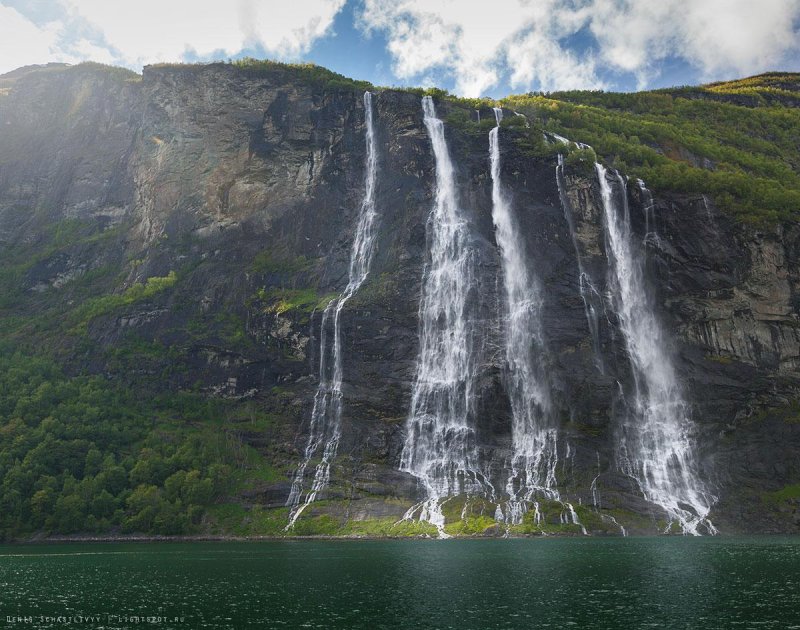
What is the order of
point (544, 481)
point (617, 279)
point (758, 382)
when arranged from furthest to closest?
point (617, 279)
point (758, 382)
point (544, 481)

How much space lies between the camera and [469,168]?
254 ft

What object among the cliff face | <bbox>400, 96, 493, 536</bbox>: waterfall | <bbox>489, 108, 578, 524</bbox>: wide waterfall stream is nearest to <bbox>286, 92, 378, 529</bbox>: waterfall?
the cliff face

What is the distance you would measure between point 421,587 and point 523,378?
124ft

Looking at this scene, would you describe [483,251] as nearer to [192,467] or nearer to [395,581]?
[192,467]

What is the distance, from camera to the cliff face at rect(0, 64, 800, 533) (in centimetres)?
5981

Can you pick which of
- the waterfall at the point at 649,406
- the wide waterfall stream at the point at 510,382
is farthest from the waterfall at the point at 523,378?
the waterfall at the point at 649,406

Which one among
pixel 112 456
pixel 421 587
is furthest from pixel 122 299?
pixel 421 587

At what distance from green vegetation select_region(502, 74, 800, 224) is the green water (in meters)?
41.2

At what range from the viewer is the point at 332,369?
66.9 meters

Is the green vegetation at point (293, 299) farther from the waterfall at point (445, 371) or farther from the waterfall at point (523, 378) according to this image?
the waterfall at point (523, 378)

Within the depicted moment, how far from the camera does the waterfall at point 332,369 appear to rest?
5959 cm

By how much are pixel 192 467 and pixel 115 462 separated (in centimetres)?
723

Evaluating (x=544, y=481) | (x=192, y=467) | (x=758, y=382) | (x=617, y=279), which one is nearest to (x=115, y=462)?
(x=192, y=467)

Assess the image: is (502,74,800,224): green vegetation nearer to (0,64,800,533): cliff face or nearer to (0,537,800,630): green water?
(0,64,800,533): cliff face
